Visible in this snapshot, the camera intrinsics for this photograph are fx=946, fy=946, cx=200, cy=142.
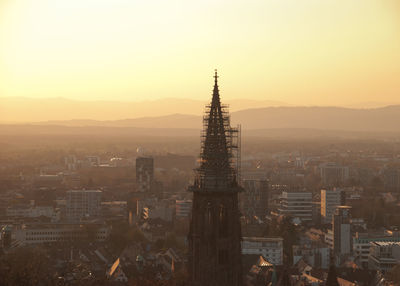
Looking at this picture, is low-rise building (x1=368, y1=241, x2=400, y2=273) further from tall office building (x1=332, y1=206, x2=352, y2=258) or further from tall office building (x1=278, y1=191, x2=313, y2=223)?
tall office building (x1=278, y1=191, x2=313, y2=223)

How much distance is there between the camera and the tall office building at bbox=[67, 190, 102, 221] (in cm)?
13062

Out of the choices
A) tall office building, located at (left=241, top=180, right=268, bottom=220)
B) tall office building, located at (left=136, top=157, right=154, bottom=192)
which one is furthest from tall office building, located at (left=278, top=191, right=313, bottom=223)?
tall office building, located at (left=136, top=157, right=154, bottom=192)

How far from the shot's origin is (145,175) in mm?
165250

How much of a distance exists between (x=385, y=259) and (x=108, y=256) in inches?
938

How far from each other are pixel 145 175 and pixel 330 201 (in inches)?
1832

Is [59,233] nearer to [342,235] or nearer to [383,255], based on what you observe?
[342,235]

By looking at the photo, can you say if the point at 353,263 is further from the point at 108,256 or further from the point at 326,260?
the point at 108,256

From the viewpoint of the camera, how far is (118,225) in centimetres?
10506

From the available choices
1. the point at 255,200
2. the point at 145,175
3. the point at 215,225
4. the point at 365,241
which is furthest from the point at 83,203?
the point at 215,225

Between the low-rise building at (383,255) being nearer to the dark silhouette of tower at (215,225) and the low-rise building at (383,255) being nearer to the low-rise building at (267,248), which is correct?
the low-rise building at (267,248)

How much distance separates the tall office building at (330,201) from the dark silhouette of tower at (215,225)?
8913 cm

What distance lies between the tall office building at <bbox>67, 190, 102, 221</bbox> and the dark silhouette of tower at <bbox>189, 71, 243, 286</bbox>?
9397 centimetres

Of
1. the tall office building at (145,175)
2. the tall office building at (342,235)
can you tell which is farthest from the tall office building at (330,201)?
the tall office building at (145,175)

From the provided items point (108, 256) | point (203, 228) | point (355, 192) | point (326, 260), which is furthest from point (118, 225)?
point (203, 228)
